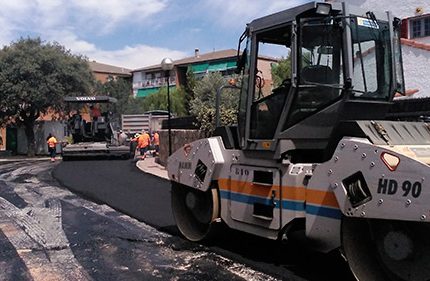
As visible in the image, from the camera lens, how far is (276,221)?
18.2 feet

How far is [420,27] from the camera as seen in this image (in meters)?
24.1

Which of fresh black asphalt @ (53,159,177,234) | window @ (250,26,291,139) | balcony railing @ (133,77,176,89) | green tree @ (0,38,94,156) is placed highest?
balcony railing @ (133,77,176,89)

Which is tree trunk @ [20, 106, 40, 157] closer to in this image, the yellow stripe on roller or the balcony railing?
the yellow stripe on roller

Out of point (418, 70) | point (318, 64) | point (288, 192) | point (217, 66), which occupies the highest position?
point (217, 66)

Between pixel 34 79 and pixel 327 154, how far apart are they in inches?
1196

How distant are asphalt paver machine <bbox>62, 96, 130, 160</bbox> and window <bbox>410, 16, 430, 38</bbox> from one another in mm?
13842

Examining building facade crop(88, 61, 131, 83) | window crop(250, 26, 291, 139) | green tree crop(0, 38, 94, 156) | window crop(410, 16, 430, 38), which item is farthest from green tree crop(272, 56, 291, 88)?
building facade crop(88, 61, 131, 83)

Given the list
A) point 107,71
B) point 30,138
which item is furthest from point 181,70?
point 30,138

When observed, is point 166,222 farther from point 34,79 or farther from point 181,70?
point 181,70

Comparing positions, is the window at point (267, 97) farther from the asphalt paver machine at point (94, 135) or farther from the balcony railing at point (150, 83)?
the balcony railing at point (150, 83)

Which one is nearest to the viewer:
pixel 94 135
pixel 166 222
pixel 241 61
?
pixel 241 61

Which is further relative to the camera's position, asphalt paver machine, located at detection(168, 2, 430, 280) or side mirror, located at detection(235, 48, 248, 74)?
side mirror, located at detection(235, 48, 248, 74)

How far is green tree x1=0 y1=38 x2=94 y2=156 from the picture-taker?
32.3m

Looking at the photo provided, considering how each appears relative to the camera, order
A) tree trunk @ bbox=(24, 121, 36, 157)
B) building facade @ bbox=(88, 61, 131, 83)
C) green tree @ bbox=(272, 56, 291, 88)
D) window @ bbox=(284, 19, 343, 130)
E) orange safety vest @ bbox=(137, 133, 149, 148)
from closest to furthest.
Answer: 1. window @ bbox=(284, 19, 343, 130)
2. green tree @ bbox=(272, 56, 291, 88)
3. orange safety vest @ bbox=(137, 133, 149, 148)
4. tree trunk @ bbox=(24, 121, 36, 157)
5. building facade @ bbox=(88, 61, 131, 83)
